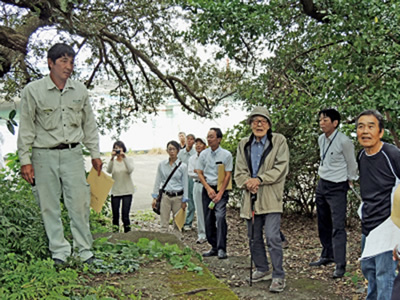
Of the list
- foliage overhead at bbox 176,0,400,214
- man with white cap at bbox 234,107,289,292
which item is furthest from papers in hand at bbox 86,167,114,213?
foliage overhead at bbox 176,0,400,214

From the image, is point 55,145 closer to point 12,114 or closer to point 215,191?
point 12,114

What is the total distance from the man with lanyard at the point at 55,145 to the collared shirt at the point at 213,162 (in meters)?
3.38

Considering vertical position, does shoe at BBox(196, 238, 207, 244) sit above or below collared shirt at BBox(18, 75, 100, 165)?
below

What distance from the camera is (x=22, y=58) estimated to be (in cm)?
883

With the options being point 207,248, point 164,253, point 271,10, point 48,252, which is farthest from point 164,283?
point 207,248

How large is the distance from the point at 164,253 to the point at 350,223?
5807 mm

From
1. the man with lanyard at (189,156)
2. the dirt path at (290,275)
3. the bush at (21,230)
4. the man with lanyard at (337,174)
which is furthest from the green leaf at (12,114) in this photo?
the man with lanyard at (189,156)

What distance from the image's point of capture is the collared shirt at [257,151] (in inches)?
240

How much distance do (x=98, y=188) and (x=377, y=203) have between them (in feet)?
8.90

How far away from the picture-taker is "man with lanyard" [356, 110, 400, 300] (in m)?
4.36

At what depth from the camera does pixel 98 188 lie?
16.8 ft

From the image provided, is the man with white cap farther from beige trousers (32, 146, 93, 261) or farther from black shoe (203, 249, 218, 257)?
beige trousers (32, 146, 93, 261)

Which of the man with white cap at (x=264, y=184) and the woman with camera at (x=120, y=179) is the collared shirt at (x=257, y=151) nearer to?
the man with white cap at (x=264, y=184)

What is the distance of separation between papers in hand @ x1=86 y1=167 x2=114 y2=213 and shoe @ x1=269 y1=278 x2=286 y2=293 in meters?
2.26
